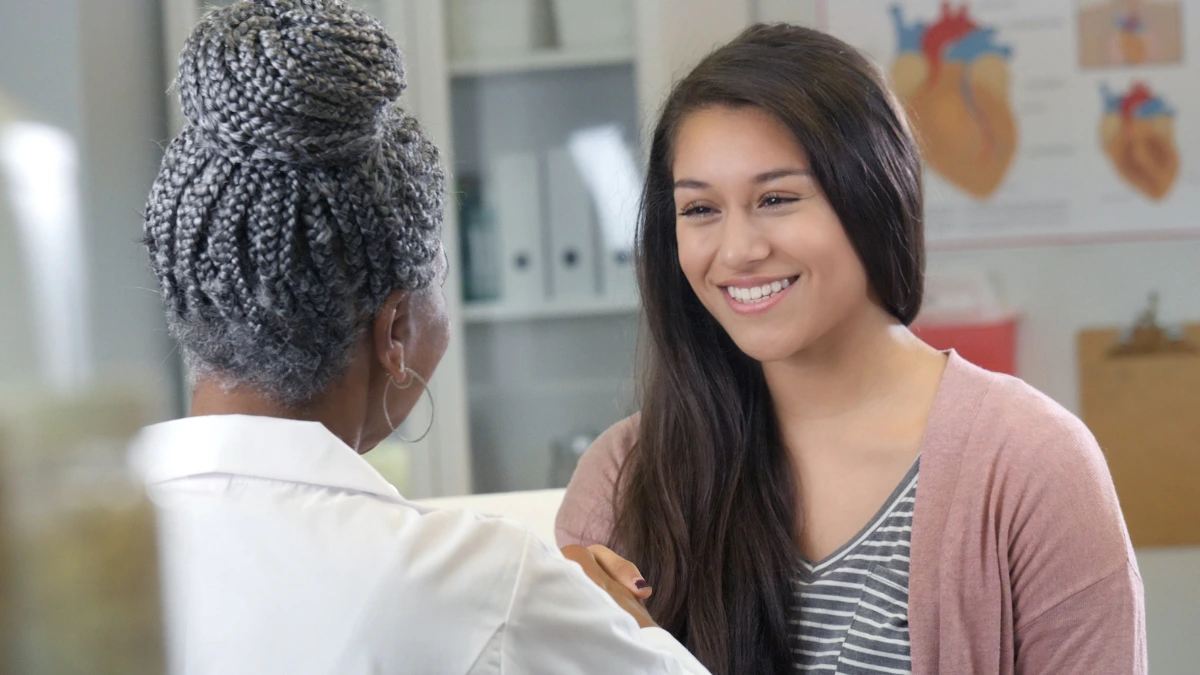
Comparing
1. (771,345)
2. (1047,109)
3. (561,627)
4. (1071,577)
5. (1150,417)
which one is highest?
(1047,109)

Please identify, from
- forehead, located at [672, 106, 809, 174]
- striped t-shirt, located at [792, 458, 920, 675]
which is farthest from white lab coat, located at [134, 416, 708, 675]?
forehead, located at [672, 106, 809, 174]

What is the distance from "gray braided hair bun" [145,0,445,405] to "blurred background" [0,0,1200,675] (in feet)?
5.09

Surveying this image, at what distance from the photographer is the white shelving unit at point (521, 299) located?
2602 millimetres

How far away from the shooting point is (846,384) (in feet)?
4.36

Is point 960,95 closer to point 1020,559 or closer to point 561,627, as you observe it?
point 1020,559

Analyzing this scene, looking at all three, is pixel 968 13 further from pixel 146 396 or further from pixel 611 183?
pixel 146 396

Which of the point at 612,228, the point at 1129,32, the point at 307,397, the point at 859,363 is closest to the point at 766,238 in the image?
the point at 859,363

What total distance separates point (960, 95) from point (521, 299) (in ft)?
3.73

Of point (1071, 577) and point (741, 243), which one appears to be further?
point (741, 243)

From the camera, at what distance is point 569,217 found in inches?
104

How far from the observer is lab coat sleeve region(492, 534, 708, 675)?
740 mm

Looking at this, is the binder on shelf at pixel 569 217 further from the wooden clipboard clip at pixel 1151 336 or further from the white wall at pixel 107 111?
the wooden clipboard clip at pixel 1151 336

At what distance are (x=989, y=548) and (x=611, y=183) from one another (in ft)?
5.43

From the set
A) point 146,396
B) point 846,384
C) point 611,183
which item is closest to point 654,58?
point 611,183
